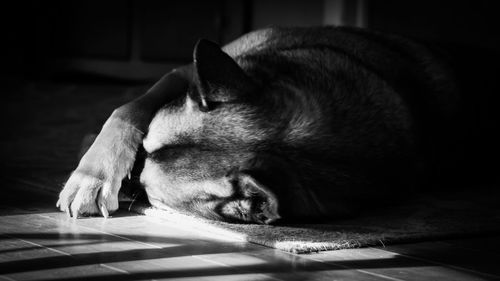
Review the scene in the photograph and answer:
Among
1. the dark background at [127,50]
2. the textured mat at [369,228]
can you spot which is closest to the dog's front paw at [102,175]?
the textured mat at [369,228]

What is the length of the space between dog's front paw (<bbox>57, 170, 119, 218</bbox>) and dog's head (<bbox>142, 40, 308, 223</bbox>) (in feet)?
0.47

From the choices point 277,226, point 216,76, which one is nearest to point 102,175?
point 216,76

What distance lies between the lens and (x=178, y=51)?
7977 millimetres

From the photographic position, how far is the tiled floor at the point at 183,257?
6.15 ft

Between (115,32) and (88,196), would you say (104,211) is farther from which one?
(115,32)

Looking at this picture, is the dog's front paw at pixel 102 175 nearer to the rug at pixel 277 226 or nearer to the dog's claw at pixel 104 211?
the dog's claw at pixel 104 211

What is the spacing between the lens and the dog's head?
243 cm

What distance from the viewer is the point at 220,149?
251 cm

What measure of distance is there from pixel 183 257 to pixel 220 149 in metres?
0.55

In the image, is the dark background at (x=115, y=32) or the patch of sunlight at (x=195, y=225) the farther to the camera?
the dark background at (x=115, y=32)

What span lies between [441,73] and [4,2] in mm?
5811

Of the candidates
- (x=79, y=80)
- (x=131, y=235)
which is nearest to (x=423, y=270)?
(x=131, y=235)

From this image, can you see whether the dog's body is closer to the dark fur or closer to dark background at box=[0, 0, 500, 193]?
the dark fur

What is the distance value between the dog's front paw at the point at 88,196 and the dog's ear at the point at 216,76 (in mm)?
425
